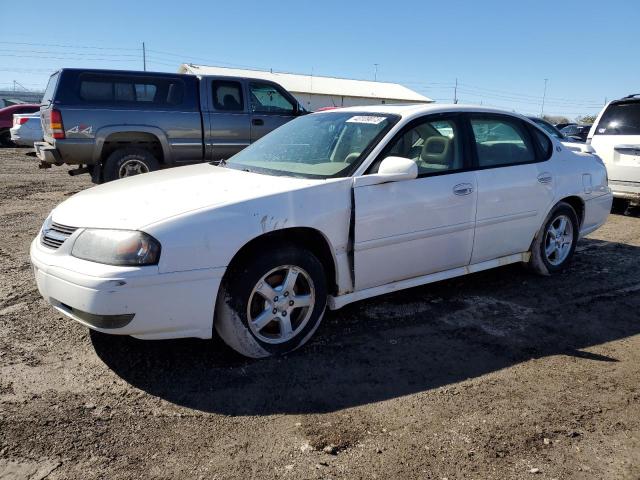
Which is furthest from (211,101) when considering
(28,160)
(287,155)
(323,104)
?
(323,104)

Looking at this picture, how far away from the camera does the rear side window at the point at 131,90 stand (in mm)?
7844

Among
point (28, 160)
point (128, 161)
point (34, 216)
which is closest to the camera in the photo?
point (34, 216)

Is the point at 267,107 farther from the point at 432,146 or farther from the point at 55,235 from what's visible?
the point at 55,235

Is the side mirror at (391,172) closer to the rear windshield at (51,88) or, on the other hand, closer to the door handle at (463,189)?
the door handle at (463,189)

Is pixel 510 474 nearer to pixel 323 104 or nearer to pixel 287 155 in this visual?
pixel 287 155

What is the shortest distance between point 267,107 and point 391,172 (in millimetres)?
6228

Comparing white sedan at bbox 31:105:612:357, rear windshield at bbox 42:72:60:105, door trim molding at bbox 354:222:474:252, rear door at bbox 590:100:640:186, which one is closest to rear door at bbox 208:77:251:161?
rear windshield at bbox 42:72:60:105

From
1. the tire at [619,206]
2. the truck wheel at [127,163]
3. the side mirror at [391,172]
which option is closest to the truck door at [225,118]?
the truck wheel at [127,163]

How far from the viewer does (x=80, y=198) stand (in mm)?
3576

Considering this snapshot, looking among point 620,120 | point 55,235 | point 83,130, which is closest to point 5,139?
point 83,130

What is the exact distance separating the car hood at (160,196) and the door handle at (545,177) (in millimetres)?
2368

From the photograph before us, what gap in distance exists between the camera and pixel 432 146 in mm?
4148

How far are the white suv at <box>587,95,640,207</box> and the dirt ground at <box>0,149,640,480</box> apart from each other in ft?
14.9

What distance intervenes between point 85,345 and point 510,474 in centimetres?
268
